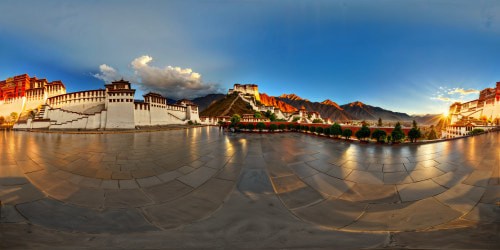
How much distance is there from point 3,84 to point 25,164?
75474 mm

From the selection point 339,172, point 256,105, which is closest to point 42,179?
point 339,172

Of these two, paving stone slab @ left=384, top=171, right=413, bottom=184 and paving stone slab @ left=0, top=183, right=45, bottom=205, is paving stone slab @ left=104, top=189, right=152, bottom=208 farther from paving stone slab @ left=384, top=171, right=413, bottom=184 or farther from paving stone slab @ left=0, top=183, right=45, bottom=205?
paving stone slab @ left=384, top=171, right=413, bottom=184

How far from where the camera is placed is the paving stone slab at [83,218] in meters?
2.91

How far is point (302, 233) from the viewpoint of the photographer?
9.57 feet

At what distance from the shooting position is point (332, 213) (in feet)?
11.1

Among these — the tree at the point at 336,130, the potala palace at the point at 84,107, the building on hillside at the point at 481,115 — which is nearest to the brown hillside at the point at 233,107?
the potala palace at the point at 84,107

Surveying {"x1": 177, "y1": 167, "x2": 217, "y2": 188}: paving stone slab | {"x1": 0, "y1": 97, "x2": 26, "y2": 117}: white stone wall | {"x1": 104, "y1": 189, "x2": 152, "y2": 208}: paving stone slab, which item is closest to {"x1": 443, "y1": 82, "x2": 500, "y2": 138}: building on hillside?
{"x1": 177, "y1": 167, "x2": 217, "y2": 188}: paving stone slab

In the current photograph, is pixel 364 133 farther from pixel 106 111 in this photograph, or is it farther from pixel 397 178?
pixel 106 111

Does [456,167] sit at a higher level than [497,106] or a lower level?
lower

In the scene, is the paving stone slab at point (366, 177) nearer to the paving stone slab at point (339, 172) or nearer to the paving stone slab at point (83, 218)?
the paving stone slab at point (339, 172)

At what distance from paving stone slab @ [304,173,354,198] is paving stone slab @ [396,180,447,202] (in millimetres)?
966

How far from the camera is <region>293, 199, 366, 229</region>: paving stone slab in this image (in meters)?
3.15

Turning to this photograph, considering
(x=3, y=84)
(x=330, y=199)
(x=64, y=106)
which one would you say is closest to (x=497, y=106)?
(x=330, y=199)

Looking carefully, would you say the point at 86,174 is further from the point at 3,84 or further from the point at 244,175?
the point at 3,84
